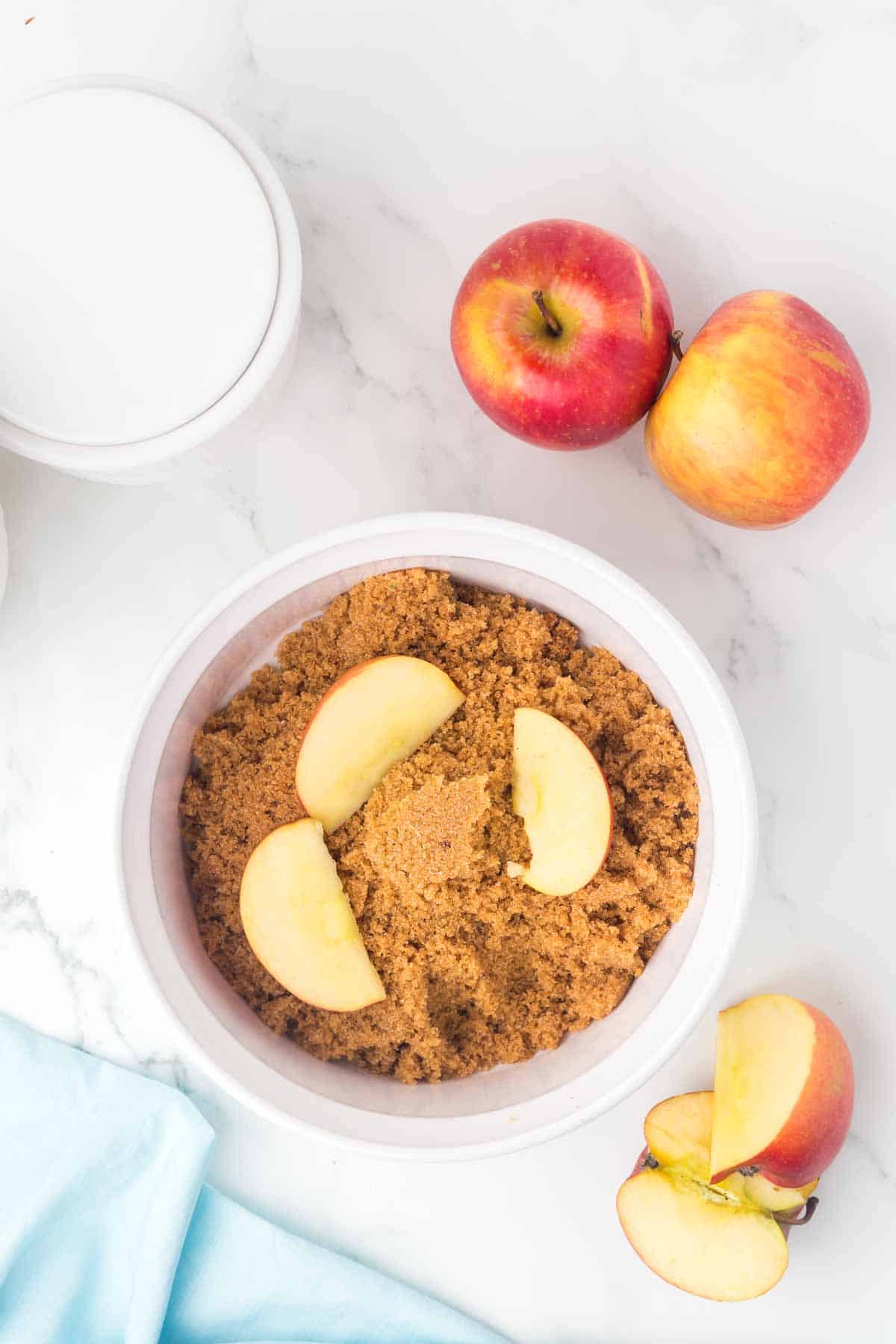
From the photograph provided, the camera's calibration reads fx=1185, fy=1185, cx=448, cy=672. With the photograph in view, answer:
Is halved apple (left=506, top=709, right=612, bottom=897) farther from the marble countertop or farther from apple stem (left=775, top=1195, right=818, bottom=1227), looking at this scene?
apple stem (left=775, top=1195, right=818, bottom=1227)

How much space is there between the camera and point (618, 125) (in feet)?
3.29

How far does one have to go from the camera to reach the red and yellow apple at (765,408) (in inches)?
33.9

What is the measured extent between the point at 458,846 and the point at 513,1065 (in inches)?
8.2

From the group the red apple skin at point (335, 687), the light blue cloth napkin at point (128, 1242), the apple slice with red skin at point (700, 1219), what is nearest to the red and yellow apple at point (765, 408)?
the red apple skin at point (335, 687)

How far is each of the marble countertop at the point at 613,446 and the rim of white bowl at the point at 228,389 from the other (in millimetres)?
97

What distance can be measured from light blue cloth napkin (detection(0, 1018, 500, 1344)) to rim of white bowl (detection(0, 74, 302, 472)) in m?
0.51

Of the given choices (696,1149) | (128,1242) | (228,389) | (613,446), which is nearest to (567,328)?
(613,446)

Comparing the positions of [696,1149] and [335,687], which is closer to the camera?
[335,687]

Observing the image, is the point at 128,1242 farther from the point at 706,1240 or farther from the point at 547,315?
the point at 547,315

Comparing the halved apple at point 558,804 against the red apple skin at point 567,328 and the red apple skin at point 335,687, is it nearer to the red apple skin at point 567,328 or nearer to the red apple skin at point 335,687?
the red apple skin at point 335,687

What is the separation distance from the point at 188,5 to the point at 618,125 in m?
0.38

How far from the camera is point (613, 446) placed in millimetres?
1003

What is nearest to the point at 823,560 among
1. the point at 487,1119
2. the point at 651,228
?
the point at 651,228

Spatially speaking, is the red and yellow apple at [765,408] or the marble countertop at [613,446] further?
the marble countertop at [613,446]
